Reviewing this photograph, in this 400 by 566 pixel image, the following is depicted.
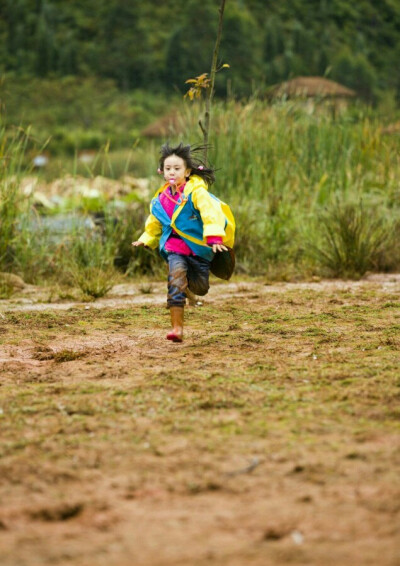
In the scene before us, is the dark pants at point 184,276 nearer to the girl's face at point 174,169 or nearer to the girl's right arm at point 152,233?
the girl's right arm at point 152,233

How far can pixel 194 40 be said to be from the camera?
144ft

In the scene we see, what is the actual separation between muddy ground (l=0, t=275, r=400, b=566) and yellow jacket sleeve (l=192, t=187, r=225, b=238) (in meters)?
0.56

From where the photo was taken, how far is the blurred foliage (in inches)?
1625

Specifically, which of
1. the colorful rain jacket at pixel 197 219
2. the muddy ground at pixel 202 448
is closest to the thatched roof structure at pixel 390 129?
the muddy ground at pixel 202 448

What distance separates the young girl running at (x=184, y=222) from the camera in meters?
4.09

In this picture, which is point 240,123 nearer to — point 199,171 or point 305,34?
point 199,171

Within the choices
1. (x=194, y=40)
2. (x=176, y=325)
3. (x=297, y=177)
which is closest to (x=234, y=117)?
(x=297, y=177)

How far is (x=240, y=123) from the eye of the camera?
8.88 meters

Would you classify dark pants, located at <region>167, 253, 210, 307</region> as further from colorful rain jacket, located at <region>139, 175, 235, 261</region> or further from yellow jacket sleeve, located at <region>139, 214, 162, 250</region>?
yellow jacket sleeve, located at <region>139, 214, 162, 250</region>

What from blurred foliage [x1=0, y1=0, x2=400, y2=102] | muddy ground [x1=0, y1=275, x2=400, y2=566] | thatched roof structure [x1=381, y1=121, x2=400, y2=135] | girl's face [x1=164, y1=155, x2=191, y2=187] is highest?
blurred foliage [x1=0, y1=0, x2=400, y2=102]

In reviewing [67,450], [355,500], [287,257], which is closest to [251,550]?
[355,500]

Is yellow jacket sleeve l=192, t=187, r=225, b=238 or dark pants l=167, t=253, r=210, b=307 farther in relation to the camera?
dark pants l=167, t=253, r=210, b=307

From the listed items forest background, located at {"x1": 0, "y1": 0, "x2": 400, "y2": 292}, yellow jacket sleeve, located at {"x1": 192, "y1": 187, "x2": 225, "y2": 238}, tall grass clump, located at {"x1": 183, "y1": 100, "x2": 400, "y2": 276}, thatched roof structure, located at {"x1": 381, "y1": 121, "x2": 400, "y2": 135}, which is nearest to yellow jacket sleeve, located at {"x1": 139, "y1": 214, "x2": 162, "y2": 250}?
yellow jacket sleeve, located at {"x1": 192, "y1": 187, "x2": 225, "y2": 238}

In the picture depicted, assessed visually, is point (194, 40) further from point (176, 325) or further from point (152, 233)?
point (176, 325)
